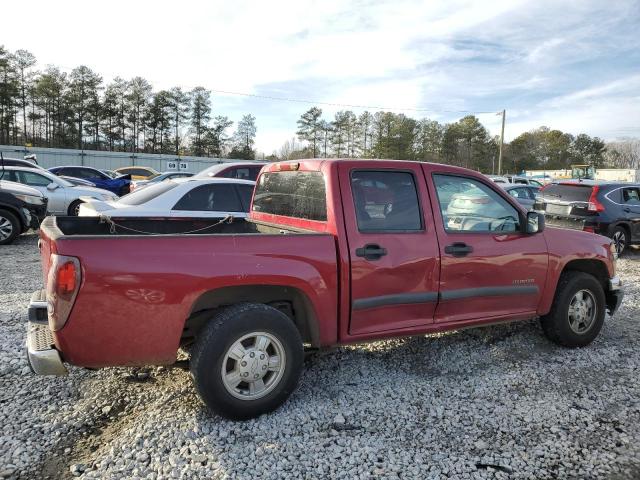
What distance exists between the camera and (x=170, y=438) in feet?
9.86

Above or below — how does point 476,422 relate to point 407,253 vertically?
below

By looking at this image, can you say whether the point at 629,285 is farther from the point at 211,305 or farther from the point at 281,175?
the point at 211,305

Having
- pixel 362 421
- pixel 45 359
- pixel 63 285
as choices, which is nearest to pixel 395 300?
pixel 362 421

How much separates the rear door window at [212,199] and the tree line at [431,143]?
163 feet

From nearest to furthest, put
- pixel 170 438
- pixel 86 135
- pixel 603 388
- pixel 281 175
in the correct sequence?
1. pixel 170 438
2. pixel 603 388
3. pixel 281 175
4. pixel 86 135

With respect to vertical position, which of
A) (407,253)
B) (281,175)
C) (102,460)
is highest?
(281,175)

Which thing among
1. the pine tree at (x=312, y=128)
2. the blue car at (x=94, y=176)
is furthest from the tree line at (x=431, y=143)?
the blue car at (x=94, y=176)

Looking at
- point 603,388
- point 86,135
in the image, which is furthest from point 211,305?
point 86,135

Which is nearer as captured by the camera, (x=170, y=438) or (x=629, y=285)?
(x=170, y=438)

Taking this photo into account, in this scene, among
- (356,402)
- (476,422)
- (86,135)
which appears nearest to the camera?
(476,422)

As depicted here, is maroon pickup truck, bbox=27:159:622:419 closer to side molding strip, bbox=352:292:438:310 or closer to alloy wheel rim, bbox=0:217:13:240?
side molding strip, bbox=352:292:438:310

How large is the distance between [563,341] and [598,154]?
10329 cm

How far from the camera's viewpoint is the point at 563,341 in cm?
467

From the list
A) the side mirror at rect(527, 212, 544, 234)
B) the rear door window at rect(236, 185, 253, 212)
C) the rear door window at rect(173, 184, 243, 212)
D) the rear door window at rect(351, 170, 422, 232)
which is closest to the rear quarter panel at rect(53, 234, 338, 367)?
the rear door window at rect(351, 170, 422, 232)
